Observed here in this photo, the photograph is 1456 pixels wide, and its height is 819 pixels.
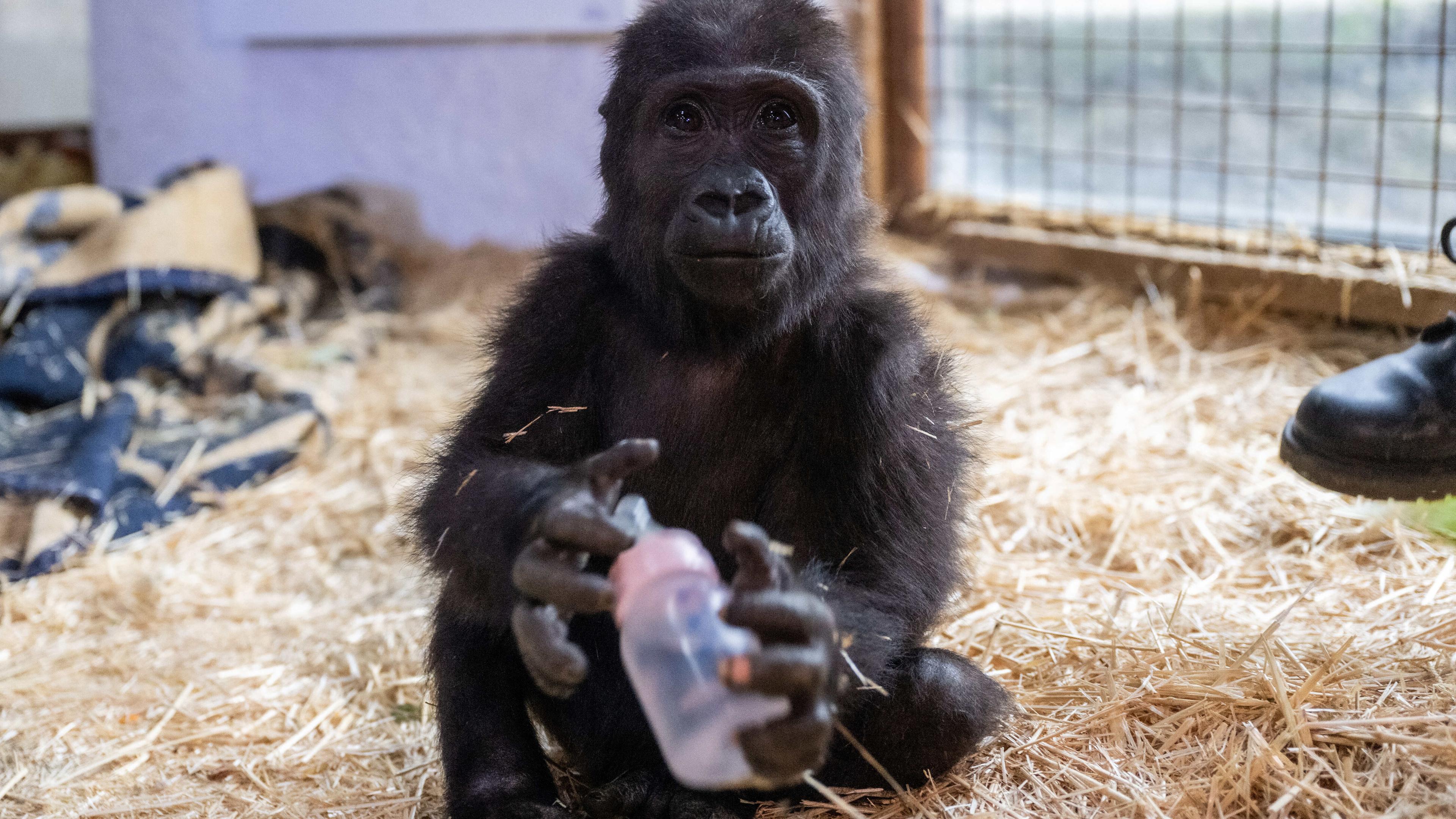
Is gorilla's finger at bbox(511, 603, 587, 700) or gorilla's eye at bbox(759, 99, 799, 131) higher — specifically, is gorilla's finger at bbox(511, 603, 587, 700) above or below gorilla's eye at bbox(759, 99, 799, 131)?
below

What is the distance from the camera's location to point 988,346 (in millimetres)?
6102

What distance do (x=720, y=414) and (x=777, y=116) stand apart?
0.71 metres

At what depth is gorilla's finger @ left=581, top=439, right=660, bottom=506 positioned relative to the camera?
7.43 ft

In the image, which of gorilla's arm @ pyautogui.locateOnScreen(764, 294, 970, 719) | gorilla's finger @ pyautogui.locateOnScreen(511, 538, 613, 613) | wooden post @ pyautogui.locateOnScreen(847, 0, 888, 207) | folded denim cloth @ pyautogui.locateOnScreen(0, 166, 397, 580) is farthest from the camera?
wooden post @ pyautogui.locateOnScreen(847, 0, 888, 207)

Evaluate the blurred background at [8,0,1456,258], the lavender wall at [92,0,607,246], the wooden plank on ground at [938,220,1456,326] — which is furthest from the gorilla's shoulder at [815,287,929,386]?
the lavender wall at [92,0,607,246]

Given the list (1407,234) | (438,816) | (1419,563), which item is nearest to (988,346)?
(1407,234)

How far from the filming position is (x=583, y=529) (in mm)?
2203

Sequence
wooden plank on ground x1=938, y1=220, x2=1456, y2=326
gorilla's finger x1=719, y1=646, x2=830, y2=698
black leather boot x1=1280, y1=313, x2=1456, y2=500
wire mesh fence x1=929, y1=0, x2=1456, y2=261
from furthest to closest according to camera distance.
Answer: wire mesh fence x1=929, y1=0, x2=1456, y2=261, wooden plank on ground x1=938, y1=220, x2=1456, y2=326, black leather boot x1=1280, y1=313, x2=1456, y2=500, gorilla's finger x1=719, y1=646, x2=830, y2=698

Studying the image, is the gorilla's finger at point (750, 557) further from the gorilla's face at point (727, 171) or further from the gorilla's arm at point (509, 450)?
the gorilla's face at point (727, 171)

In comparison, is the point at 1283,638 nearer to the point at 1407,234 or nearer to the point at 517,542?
the point at 517,542

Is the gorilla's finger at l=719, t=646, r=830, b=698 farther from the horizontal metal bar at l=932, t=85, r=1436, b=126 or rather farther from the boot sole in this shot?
the horizontal metal bar at l=932, t=85, r=1436, b=126

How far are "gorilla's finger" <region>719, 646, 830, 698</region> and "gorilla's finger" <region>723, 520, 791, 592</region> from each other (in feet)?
0.40

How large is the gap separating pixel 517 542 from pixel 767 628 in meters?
0.55

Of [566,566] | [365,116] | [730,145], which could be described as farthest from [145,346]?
[566,566]
